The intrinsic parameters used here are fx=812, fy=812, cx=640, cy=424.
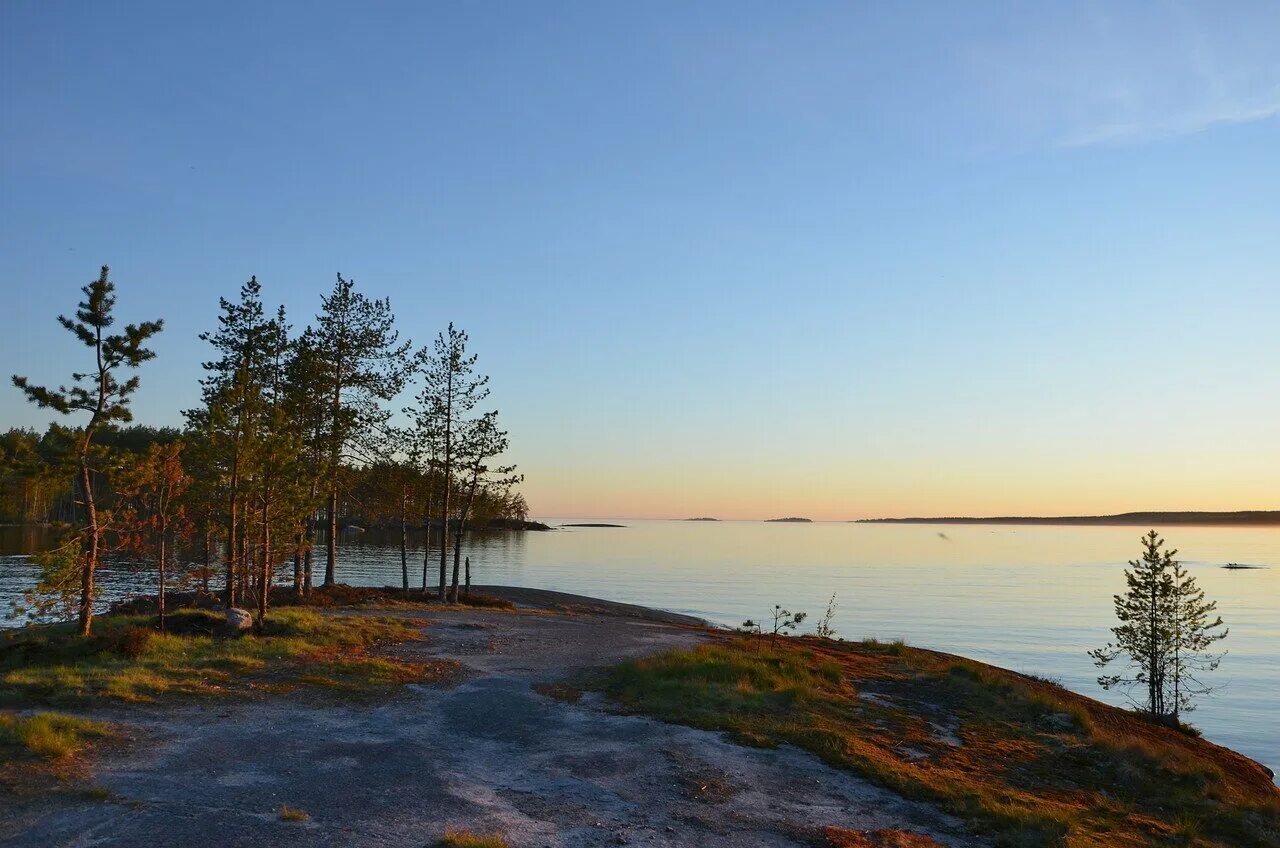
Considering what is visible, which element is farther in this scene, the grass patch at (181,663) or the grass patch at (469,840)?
the grass patch at (181,663)

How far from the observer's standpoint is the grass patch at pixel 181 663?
1552 cm

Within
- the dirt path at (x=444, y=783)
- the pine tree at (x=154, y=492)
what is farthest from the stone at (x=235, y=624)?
the dirt path at (x=444, y=783)

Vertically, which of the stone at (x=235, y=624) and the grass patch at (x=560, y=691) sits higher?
the stone at (x=235, y=624)

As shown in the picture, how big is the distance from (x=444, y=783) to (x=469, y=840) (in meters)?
2.62

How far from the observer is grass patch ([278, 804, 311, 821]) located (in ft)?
32.2

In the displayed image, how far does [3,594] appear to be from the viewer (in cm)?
4356

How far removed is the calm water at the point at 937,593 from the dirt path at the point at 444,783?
22.3m

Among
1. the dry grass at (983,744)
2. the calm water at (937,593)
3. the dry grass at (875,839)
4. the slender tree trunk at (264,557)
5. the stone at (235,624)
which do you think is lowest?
the calm water at (937,593)

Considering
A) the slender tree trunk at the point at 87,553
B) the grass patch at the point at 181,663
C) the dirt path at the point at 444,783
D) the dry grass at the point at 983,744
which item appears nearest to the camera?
the dirt path at the point at 444,783

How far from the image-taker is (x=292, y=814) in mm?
9875

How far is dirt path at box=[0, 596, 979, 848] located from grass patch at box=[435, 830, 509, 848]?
180 millimetres

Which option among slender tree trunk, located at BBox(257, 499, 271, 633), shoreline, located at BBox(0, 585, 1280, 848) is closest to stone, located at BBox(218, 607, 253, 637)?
slender tree trunk, located at BBox(257, 499, 271, 633)

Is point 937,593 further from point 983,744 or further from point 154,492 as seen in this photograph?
point 154,492

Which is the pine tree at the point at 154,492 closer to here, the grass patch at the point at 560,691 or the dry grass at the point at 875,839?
the grass patch at the point at 560,691
